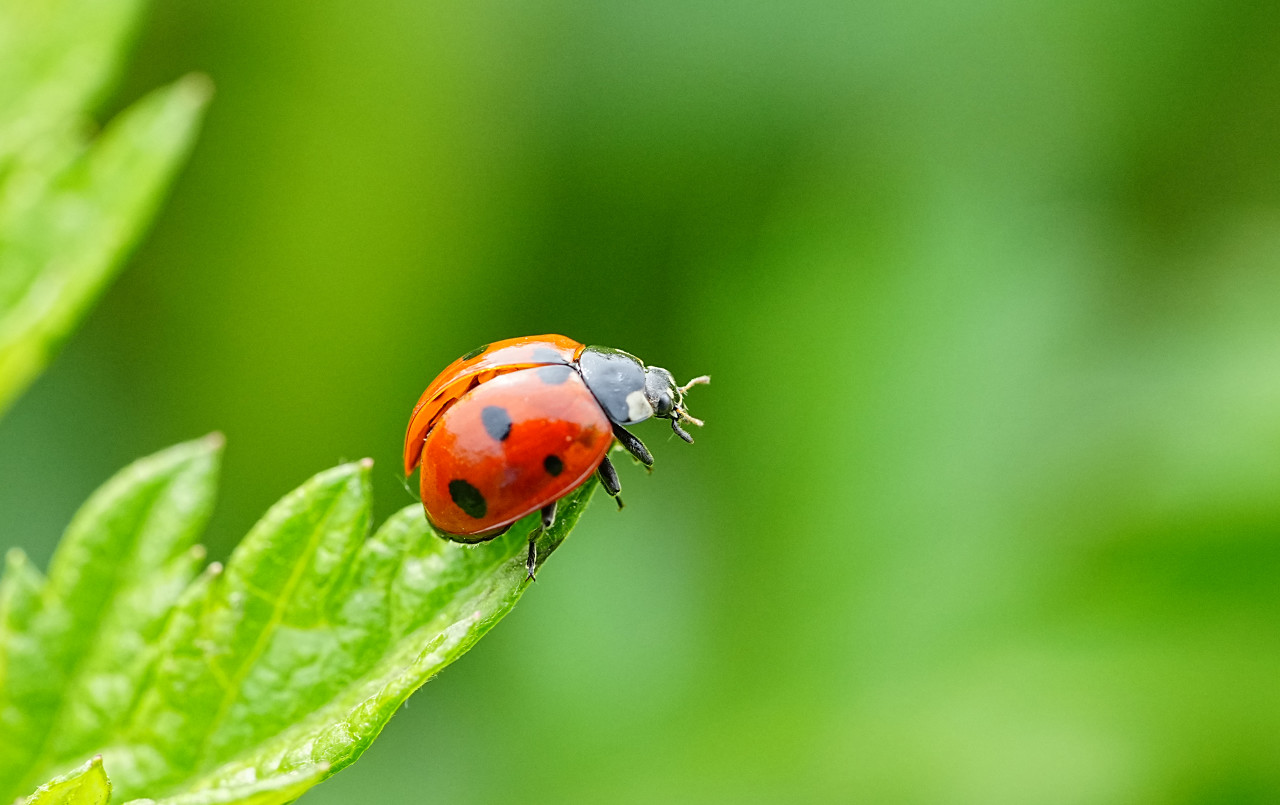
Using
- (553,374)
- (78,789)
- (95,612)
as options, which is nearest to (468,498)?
(553,374)

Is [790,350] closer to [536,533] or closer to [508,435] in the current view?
[508,435]

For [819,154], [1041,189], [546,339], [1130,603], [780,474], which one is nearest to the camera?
[546,339]

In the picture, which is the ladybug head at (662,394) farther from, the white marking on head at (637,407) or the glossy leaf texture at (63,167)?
the glossy leaf texture at (63,167)

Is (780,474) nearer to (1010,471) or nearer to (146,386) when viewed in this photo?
(1010,471)

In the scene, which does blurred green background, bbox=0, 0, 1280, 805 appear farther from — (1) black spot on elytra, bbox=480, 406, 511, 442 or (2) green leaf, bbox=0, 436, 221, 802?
(2) green leaf, bbox=0, 436, 221, 802

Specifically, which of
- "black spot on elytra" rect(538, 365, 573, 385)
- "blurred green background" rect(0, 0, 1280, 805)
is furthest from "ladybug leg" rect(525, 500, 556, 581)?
"blurred green background" rect(0, 0, 1280, 805)

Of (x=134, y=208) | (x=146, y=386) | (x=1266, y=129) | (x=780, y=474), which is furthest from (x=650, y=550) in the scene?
(x=1266, y=129)

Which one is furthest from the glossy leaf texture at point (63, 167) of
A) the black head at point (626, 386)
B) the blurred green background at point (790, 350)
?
the blurred green background at point (790, 350)
